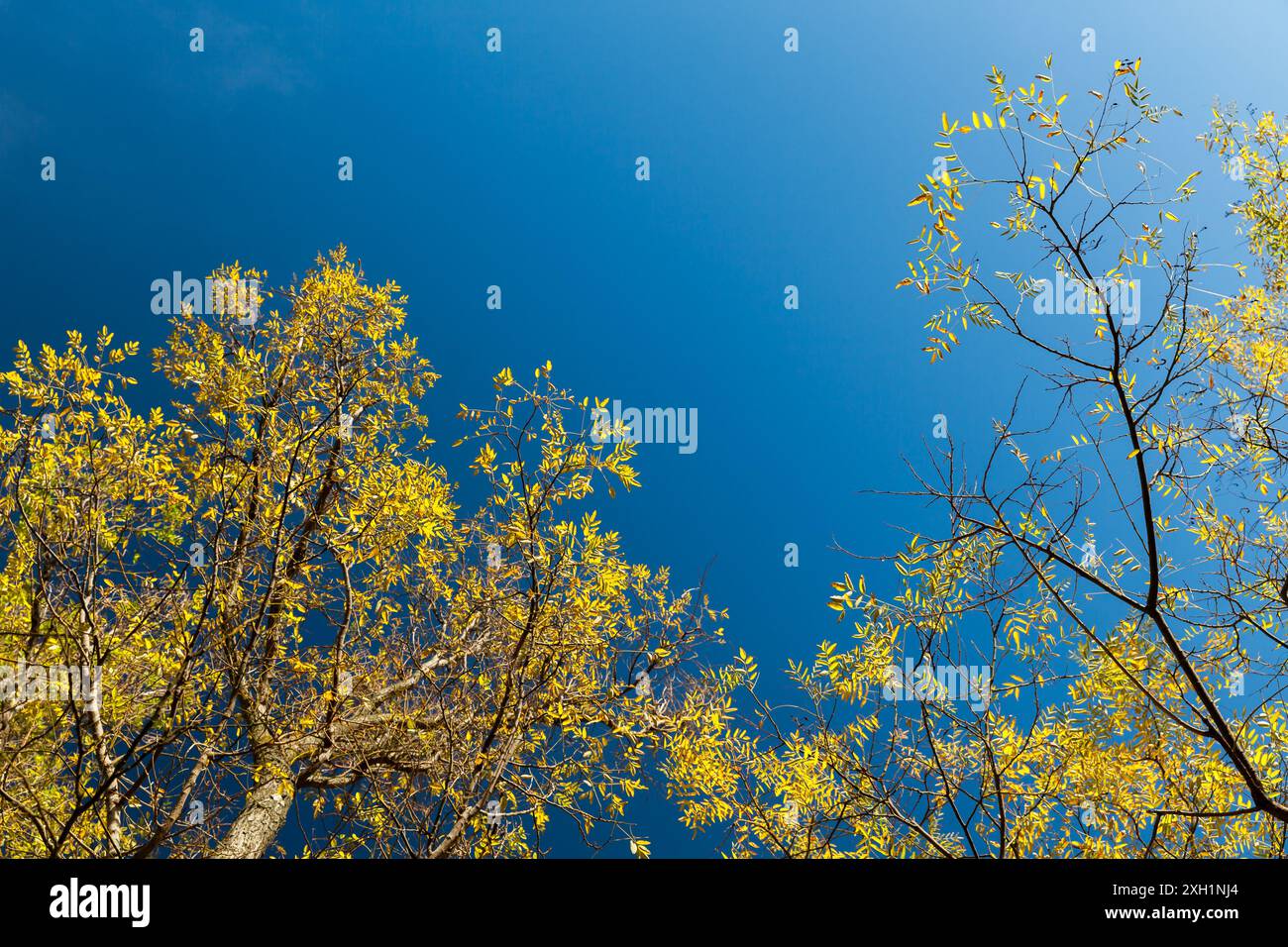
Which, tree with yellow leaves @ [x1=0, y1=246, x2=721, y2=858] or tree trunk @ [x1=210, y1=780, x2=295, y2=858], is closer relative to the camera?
tree with yellow leaves @ [x1=0, y1=246, x2=721, y2=858]

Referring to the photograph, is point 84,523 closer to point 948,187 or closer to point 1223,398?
point 948,187

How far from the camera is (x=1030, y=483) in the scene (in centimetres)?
348

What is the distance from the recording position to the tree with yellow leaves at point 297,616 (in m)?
4.27

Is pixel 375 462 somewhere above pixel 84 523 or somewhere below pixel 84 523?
above

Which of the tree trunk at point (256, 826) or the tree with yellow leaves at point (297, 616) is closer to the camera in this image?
the tree with yellow leaves at point (297, 616)

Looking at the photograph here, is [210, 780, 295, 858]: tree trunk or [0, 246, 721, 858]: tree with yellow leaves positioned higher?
[0, 246, 721, 858]: tree with yellow leaves

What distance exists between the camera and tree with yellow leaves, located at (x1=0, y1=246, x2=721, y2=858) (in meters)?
4.27

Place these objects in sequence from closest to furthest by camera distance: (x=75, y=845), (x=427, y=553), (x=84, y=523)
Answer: (x=84, y=523) → (x=75, y=845) → (x=427, y=553)

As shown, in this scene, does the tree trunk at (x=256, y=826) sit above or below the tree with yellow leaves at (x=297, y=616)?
below

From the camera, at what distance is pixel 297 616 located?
5.97 meters

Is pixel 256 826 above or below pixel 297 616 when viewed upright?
below
